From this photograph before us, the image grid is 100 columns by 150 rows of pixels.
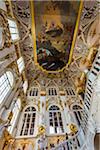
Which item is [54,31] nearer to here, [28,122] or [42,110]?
[42,110]

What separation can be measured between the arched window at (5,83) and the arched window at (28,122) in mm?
3249

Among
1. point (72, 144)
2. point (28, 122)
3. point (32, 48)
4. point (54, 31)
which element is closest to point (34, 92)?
point (28, 122)

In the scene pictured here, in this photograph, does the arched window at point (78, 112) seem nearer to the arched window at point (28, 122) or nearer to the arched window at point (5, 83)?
the arched window at point (28, 122)

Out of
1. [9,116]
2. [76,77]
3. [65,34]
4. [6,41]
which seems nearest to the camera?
[9,116]

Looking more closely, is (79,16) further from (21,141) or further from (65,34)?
(21,141)

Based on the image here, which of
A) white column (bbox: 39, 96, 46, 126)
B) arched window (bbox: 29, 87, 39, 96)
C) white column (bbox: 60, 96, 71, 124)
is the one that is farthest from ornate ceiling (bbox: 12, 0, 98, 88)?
white column (bbox: 60, 96, 71, 124)

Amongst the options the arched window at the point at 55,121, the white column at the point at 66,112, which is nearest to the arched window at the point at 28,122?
the arched window at the point at 55,121

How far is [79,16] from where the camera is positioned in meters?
15.1

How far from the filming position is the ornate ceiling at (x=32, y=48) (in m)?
14.7

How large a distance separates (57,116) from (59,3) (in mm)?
9778

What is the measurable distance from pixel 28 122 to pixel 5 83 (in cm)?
403

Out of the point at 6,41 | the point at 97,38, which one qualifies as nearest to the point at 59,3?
the point at 97,38

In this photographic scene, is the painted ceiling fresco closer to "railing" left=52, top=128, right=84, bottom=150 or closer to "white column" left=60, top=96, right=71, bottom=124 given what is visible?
"white column" left=60, top=96, right=71, bottom=124

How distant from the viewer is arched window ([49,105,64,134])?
13.1 m
